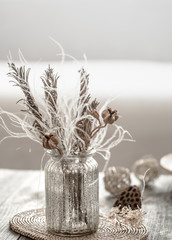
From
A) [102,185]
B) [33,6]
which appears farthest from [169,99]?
[102,185]

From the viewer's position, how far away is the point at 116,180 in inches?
50.6

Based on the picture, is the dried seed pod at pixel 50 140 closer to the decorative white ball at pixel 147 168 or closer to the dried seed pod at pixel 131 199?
the dried seed pod at pixel 131 199

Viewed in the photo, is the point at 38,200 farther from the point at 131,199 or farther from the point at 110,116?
the point at 110,116

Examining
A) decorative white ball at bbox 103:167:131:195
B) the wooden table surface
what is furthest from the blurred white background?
decorative white ball at bbox 103:167:131:195

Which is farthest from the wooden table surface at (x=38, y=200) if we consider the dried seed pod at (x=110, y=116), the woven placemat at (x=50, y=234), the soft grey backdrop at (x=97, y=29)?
the soft grey backdrop at (x=97, y=29)

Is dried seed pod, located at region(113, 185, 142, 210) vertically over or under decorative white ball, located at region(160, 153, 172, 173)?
under

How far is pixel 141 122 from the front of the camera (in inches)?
96.4

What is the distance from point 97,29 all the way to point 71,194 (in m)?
1.80

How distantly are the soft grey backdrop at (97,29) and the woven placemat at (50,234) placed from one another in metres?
1.64

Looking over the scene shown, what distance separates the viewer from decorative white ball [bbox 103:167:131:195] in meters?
1.27

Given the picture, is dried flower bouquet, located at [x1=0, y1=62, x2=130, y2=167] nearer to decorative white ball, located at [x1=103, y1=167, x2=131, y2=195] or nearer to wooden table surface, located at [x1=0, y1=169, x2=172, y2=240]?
wooden table surface, located at [x1=0, y1=169, x2=172, y2=240]

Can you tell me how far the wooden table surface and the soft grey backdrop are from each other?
1234 millimetres

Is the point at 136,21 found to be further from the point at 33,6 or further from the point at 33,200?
the point at 33,200

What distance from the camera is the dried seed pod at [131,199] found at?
3.55ft
